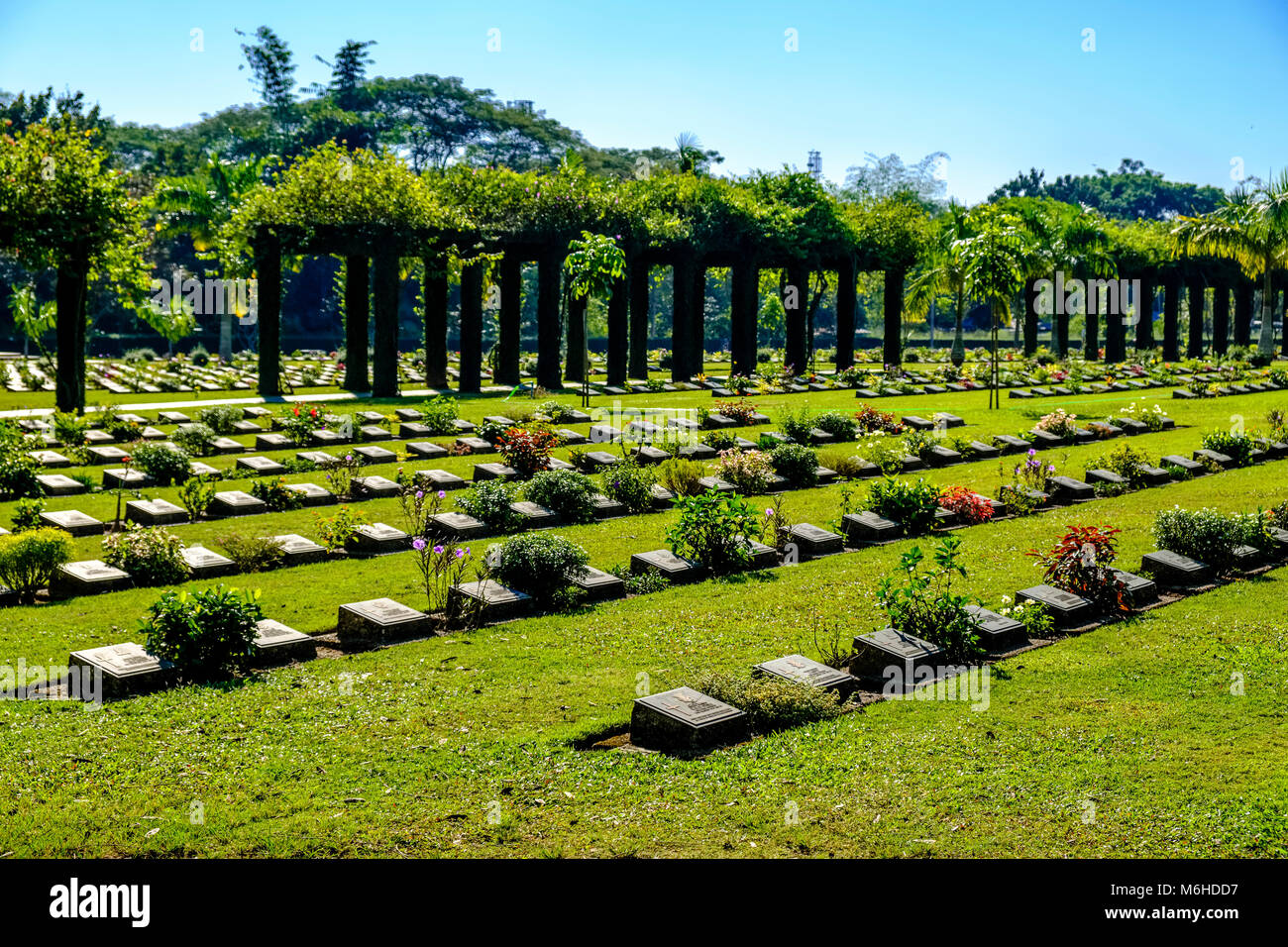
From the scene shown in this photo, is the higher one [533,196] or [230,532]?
[533,196]

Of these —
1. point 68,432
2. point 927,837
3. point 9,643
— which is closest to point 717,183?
point 68,432

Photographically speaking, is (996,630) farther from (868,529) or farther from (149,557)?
(149,557)

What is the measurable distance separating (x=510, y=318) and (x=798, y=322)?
1198 centimetres

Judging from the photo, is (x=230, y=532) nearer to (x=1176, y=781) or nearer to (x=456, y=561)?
(x=456, y=561)

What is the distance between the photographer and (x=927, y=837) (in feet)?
20.3

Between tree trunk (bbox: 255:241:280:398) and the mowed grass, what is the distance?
66.6 feet

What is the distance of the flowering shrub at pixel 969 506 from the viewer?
15.5m

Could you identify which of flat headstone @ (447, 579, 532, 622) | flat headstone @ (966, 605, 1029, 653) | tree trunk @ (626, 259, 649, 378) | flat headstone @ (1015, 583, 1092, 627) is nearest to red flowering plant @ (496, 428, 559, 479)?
flat headstone @ (447, 579, 532, 622)

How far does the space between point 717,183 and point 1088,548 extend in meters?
30.2

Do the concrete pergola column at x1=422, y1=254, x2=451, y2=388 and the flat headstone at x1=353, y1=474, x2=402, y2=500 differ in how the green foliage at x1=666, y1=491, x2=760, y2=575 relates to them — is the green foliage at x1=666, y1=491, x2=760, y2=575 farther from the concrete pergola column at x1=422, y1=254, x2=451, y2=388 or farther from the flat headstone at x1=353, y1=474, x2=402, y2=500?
the concrete pergola column at x1=422, y1=254, x2=451, y2=388

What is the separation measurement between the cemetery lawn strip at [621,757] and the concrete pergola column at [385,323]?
64.3 feet

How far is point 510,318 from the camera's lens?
34.0 m

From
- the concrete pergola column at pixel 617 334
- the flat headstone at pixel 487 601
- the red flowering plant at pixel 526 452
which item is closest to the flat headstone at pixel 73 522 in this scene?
the flat headstone at pixel 487 601

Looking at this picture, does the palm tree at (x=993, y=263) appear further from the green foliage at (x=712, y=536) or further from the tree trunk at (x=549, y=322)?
the green foliage at (x=712, y=536)
